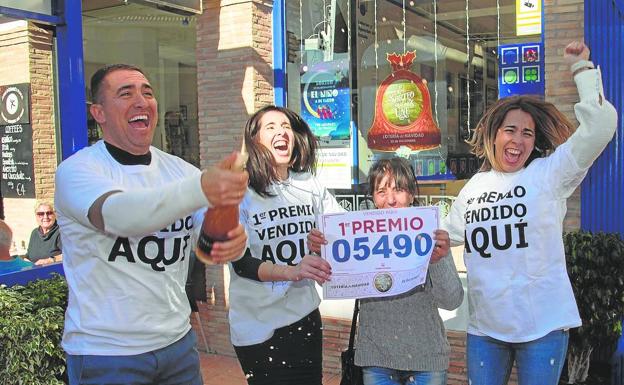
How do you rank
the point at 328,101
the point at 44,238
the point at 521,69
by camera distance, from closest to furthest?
the point at 521,69
the point at 44,238
the point at 328,101

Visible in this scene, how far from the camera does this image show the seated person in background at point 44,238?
6.24m

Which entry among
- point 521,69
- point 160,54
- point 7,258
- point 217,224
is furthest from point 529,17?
point 160,54

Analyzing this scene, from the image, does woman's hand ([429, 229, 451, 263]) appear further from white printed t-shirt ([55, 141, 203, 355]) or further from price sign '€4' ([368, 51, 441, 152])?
price sign '€4' ([368, 51, 441, 152])

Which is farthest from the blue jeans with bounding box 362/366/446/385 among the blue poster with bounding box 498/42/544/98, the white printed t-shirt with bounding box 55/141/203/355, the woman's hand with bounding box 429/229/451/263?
the blue poster with bounding box 498/42/544/98

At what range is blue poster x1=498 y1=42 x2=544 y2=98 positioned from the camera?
545 centimetres

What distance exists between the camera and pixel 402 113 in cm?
677

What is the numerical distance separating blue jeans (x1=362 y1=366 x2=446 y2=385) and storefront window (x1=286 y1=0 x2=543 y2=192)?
148 inches

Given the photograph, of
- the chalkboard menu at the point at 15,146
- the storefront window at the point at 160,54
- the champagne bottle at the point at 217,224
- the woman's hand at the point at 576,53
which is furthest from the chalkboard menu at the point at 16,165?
the woman's hand at the point at 576,53

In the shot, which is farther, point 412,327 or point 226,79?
point 226,79

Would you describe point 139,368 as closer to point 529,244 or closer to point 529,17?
point 529,244

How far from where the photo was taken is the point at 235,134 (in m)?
6.64

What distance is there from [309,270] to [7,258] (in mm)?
3278

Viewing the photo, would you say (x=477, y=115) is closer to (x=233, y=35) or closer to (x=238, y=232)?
(x=233, y=35)

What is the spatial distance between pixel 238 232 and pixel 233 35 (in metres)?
5.05
